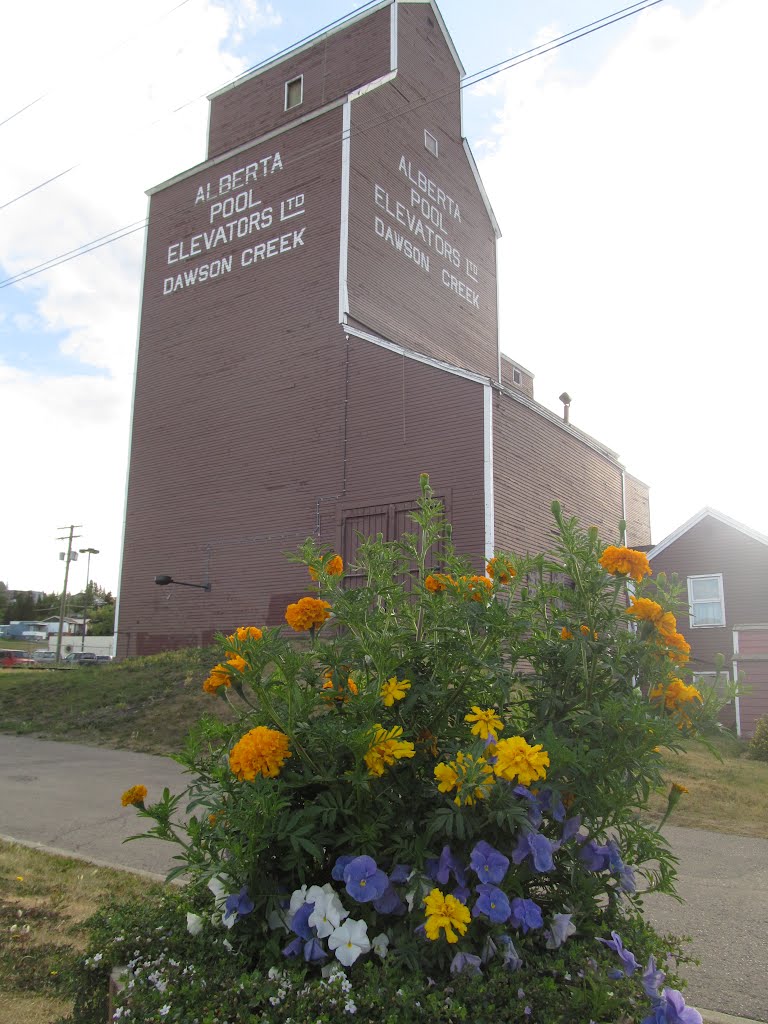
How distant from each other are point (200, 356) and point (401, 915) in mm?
22330

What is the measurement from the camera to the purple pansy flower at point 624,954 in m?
2.57

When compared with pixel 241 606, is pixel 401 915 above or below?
below

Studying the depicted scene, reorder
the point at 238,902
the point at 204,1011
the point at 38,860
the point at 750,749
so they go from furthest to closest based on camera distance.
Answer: the point at 750,749 < the point at 38,860 < the point at 238,902 < the point at 204,1011

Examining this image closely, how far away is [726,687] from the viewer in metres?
3.02

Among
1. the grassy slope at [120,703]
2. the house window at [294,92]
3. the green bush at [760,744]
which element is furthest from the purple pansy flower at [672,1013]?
the house window at [294,92]

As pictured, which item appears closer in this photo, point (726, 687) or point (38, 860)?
point (726, 687)

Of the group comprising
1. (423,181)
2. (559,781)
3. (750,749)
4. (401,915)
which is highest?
(423,181)

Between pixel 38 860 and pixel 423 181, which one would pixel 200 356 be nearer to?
pixel 423 181

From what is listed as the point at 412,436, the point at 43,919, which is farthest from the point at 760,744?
the point at 43,919

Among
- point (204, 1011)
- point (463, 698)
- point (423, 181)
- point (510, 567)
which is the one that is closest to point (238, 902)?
point (204, 1011)

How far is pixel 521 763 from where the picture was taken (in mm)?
2510

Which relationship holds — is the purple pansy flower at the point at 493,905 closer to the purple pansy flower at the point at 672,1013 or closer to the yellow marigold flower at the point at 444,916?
the yellow marigold flower at the point at 444,916

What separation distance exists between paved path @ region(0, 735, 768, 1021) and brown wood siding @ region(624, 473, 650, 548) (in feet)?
58.6

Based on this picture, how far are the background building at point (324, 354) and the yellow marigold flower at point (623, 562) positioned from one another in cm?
1450
